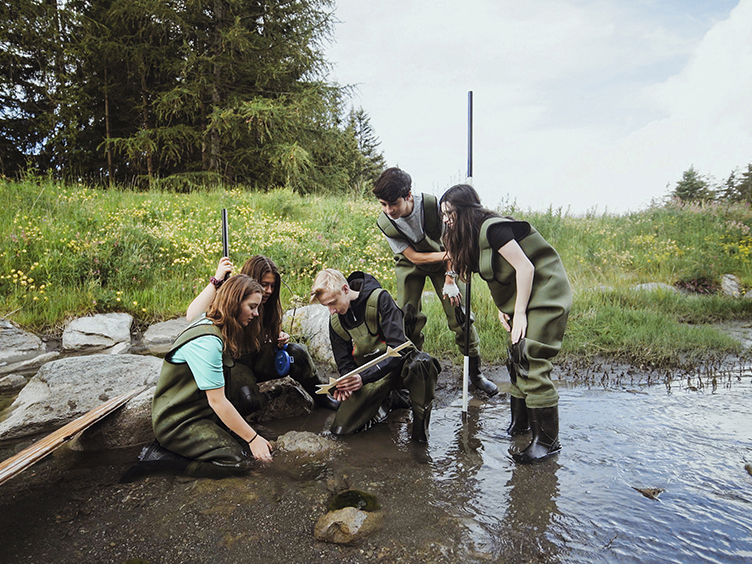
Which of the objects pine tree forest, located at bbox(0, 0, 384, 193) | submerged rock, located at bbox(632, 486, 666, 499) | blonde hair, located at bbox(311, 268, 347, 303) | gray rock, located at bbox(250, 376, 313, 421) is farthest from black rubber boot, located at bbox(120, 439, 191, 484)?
pine tree forest, located at bbox(0, 0, 384, 193)

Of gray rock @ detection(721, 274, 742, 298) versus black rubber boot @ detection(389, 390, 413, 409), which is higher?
gray rock @ detection(721, 274, 742, 298)

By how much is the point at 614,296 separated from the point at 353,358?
5.32 meters

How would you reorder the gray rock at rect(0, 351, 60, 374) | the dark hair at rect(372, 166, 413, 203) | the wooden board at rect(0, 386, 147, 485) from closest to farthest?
1. the wooden board at rect(0, 386, 147, 485)
2. the dark hair at rect(372, 166, 413, 203)
3. the gray rock at rect(0, 351, 60, 374)

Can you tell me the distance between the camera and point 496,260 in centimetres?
Result: 317

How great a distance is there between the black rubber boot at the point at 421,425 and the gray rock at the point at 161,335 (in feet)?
12.2

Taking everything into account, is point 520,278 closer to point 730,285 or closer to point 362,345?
point 362,345

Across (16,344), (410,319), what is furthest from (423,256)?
(16,344)

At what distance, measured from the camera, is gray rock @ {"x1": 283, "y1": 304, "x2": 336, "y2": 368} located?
217 inches

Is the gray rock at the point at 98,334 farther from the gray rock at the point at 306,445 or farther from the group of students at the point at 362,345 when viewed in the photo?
the gray rock at the point at 306,445

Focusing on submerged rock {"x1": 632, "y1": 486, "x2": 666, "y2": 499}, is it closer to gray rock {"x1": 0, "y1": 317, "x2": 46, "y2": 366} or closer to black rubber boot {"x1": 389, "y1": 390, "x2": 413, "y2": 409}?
black rubber boot {"x1": 389, "y1": 390, "x2": 413, "y2": 409}

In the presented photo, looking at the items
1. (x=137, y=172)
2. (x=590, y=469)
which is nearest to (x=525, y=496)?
(x=590, y=469)

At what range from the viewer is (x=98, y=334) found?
6016mm

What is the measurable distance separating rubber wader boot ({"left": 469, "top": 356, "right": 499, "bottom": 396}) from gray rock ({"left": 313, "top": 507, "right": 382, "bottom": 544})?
2.23 metres

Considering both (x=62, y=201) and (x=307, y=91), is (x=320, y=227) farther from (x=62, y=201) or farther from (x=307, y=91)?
(x=307, y=91)
